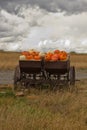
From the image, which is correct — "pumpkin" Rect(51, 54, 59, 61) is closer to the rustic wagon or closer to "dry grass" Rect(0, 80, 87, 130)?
the rustic wagon

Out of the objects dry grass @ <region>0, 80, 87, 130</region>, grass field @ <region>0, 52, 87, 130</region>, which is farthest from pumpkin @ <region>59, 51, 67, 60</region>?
Answer: dry grass @ <region>0, 80, 87, 130</region>

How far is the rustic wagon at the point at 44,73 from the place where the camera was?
51.0 ft

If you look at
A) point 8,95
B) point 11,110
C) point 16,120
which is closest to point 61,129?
point 16,120

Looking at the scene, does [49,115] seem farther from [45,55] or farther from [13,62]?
[13,62]

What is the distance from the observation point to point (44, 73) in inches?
636

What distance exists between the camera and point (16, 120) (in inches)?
325

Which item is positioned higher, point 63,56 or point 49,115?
point 63,56

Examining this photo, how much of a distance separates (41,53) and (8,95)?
296 centimetres

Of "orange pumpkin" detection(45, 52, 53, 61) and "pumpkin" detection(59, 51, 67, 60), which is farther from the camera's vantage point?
"pumpkin" detection(59, 51, 67, 60)

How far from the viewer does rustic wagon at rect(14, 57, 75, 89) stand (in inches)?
611

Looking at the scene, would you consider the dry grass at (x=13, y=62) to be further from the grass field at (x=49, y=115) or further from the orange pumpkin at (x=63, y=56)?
the grass field at (x=49, y=115)

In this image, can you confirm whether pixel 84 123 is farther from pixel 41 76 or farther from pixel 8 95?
pixel 41 76

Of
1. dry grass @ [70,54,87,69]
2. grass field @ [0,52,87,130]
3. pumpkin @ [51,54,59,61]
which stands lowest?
dry grass @ [70,54,87,69]

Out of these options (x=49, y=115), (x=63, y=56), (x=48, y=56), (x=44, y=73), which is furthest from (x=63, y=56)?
(x=49, y=115)
